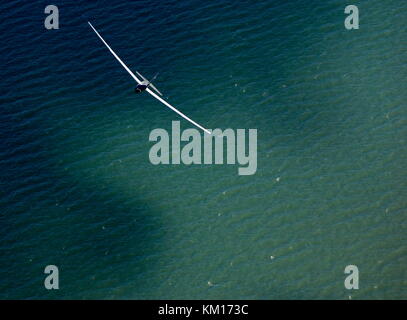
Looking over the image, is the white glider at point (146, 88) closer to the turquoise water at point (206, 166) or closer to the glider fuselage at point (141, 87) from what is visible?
the glider fuselage at point (141, 87)

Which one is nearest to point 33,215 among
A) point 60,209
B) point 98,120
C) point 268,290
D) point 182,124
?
point 60,209

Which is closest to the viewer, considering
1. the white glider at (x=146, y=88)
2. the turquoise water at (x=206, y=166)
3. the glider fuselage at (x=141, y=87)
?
the turquoise water at (x=206, y=166)

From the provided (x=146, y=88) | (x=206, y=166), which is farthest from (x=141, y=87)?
(x=206, y=166)

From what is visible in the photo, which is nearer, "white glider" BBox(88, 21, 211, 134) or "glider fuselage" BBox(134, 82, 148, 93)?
"glider fuselage" BBox(134, 82, 148, 93)

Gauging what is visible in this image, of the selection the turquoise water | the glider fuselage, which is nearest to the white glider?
the glider fuselage

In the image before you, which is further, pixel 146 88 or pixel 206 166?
pixel 146 88

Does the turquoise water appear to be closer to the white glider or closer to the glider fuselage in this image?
the white glider

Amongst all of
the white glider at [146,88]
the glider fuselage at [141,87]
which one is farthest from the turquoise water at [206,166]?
the glider fuselage at [141,87]

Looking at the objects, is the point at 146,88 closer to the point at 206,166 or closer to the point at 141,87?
the point at 141,87

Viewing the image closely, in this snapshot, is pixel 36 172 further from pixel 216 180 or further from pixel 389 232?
pixel 389 232
